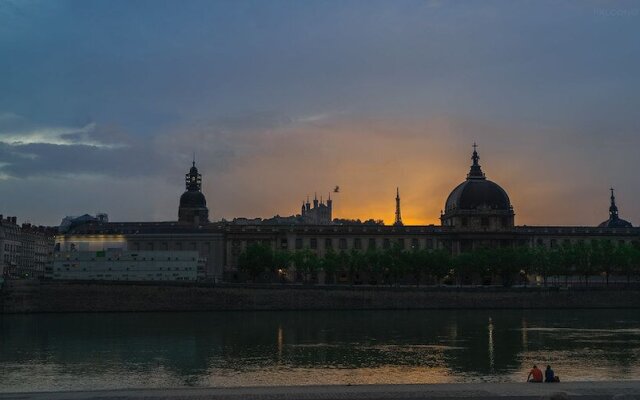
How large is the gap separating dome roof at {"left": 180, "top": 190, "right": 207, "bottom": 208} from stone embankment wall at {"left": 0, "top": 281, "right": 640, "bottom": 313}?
215 ft

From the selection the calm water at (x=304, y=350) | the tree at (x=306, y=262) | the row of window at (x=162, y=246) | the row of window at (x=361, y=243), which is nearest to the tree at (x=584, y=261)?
the row of window at (x=361, y=243)

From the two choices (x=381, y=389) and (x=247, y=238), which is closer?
(x=381, y=389)

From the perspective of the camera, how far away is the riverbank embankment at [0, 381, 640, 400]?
29.0m

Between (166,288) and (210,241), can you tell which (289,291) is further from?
(210,241)

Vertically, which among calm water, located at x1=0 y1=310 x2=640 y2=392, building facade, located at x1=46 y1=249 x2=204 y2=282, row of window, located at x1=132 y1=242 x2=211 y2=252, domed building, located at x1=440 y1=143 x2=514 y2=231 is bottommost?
calm water, located at x1=0 y1=310 x2=640 y2=392

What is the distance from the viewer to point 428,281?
130 meters

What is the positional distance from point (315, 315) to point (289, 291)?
35.3 feet

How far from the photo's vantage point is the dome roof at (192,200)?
535 feet

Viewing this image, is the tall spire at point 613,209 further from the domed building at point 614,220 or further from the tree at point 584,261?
the tree at point 584,261

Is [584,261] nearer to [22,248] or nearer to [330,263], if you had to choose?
[330,263]

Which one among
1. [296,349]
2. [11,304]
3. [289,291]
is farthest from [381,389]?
[11,304]

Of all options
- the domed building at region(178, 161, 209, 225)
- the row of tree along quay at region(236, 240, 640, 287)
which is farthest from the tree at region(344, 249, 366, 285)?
the domed building at region(178, 161, 209, 225)

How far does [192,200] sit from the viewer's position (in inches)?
6442

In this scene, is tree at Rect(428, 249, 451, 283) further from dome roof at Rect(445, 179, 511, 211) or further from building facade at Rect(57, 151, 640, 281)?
dome roof at Rect(445, 179, 511, 211)
